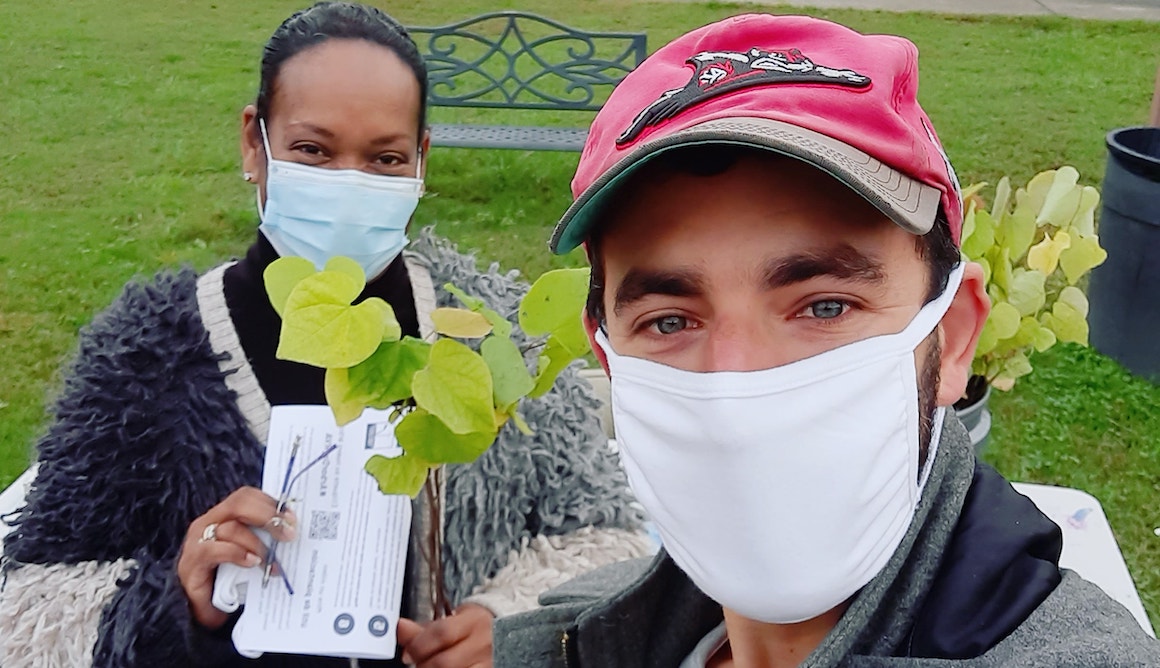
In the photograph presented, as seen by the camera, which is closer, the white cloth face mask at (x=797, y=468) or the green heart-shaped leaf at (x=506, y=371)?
the white cloth face mask at (x=797, y=468)

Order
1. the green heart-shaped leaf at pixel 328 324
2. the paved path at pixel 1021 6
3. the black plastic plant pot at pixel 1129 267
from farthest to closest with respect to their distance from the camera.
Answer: the paved path at pixel 1021 6, the black plastic plant pot at pixel 1129 267, the green heart-shaped leaf at pixel 328 324

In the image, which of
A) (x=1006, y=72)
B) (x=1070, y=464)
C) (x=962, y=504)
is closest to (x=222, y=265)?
(x=962, y=504)

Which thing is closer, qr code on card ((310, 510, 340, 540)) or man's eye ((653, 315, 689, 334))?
man's eye ((653, 315, 689, 334))

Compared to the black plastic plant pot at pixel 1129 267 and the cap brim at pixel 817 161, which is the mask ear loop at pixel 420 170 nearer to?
the cap brim at pixel 817 161

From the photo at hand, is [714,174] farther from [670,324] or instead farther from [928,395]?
[928,395]

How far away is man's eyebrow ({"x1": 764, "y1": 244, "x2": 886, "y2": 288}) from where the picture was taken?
3.20 ft

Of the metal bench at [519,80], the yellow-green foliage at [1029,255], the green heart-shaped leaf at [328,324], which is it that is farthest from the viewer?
the metal bench at [519,80]

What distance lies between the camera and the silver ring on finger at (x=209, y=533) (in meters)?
1.52

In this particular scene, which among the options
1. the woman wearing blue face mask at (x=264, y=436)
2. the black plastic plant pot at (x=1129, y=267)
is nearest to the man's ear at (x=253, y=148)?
the woman wearing blue face mask at (x=264, y=436)

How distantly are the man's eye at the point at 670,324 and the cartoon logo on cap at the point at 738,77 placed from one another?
0.60 feet

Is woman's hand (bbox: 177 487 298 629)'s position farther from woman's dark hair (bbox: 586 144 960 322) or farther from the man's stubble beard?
the man's stubble beard

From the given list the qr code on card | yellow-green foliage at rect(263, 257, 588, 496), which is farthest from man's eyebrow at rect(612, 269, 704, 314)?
the qr code on card

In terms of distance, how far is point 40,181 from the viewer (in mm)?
6055

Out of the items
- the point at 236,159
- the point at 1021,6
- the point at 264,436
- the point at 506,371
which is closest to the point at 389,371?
the point at 506,371
